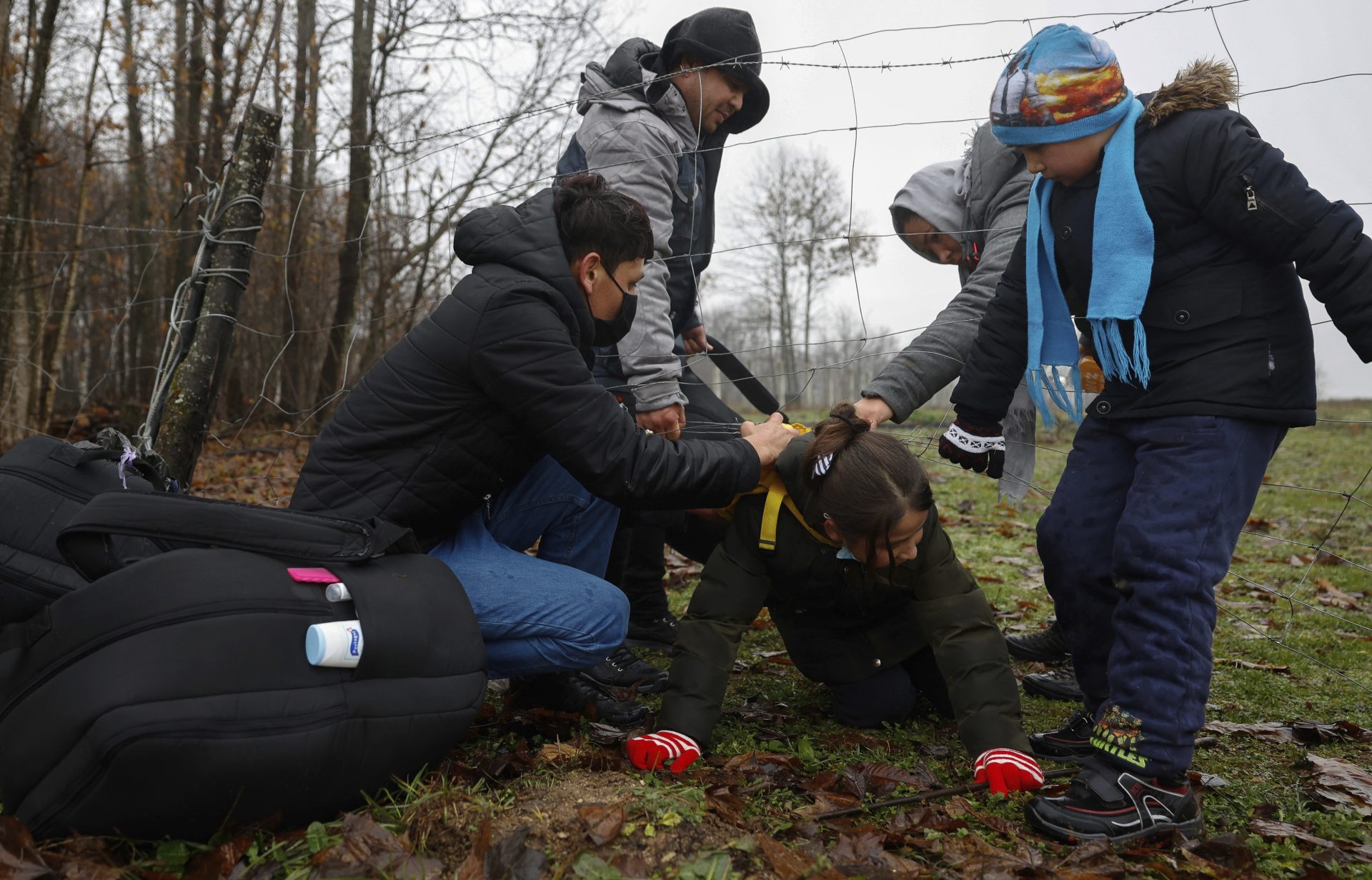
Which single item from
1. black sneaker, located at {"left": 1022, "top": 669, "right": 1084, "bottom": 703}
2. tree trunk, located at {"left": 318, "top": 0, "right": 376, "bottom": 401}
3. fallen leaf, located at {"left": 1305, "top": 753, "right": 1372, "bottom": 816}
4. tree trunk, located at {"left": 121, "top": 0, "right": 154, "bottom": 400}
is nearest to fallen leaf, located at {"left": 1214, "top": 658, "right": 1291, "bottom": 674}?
black sneaker, located at {"left": 1022, "top": 669, "right": 1084, "bottom": 703}

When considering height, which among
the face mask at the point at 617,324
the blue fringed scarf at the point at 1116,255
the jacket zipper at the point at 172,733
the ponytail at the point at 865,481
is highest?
the blue fringed scarf at the point at 1116,255

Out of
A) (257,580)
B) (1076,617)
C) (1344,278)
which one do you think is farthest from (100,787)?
Result: (1344,278)

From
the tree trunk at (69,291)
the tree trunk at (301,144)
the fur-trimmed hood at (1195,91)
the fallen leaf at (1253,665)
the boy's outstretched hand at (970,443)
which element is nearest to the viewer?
the fur-trimmed hood at (1195,91)

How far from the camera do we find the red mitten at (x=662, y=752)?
2.30 m

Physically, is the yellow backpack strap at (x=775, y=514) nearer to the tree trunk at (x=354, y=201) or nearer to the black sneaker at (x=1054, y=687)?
the black sneaker at (x=1054, y=687)

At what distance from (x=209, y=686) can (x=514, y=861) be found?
25.9 inches

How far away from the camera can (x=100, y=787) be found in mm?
1659

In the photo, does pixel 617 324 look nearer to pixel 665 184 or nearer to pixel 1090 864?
pixel 665 184

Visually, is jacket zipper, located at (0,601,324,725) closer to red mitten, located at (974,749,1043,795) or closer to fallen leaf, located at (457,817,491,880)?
fallen leaf, located at (457,817,491,880)

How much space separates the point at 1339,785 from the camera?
237 cm

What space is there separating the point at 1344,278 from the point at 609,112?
2.31 metres

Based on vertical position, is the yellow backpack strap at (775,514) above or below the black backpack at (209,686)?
above

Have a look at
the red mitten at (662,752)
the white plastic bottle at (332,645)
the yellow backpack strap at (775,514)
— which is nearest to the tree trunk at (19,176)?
the white plastic bottle at (332,645)

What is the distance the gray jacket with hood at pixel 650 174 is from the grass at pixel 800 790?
43.7 inches
